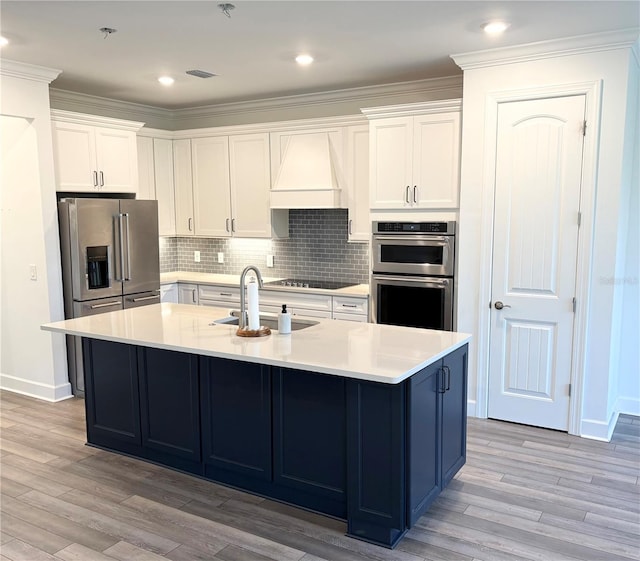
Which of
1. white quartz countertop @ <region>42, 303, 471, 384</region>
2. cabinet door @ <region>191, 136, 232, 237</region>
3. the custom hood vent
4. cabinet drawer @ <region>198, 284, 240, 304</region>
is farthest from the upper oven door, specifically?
cabinet door @ <region>191, 136, 232, 237</region>

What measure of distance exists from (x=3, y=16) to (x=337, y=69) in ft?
7.85

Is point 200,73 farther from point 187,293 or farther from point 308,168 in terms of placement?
point 187,293

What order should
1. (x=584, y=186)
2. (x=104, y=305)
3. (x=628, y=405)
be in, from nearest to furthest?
(x=584, y=186)
(x=628, y=405)
(x=104, y=305)

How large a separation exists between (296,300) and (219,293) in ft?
3.16

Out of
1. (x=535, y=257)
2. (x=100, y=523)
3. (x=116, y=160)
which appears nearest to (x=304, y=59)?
(x=116, y=160)

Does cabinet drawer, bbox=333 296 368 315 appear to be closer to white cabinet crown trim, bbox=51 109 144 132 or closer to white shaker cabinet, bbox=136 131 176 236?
white shaker cabinet, bbox=136 131 176 236

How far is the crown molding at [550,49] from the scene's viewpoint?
3.67 metres

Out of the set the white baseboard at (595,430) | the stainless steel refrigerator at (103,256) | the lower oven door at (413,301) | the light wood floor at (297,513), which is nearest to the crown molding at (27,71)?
the stainless steel refrigerator at (103,256)

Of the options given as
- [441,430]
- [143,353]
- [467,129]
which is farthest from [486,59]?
[143,353]

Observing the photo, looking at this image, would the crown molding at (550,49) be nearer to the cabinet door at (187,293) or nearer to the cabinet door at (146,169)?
the cabinet door at (146,169)

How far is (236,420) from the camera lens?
323 cm

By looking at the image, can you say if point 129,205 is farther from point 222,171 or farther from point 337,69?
point 337,69

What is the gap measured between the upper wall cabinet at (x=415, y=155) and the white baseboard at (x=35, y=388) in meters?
3.09

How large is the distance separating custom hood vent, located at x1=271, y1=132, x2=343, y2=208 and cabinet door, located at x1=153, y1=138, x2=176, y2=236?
137cm
